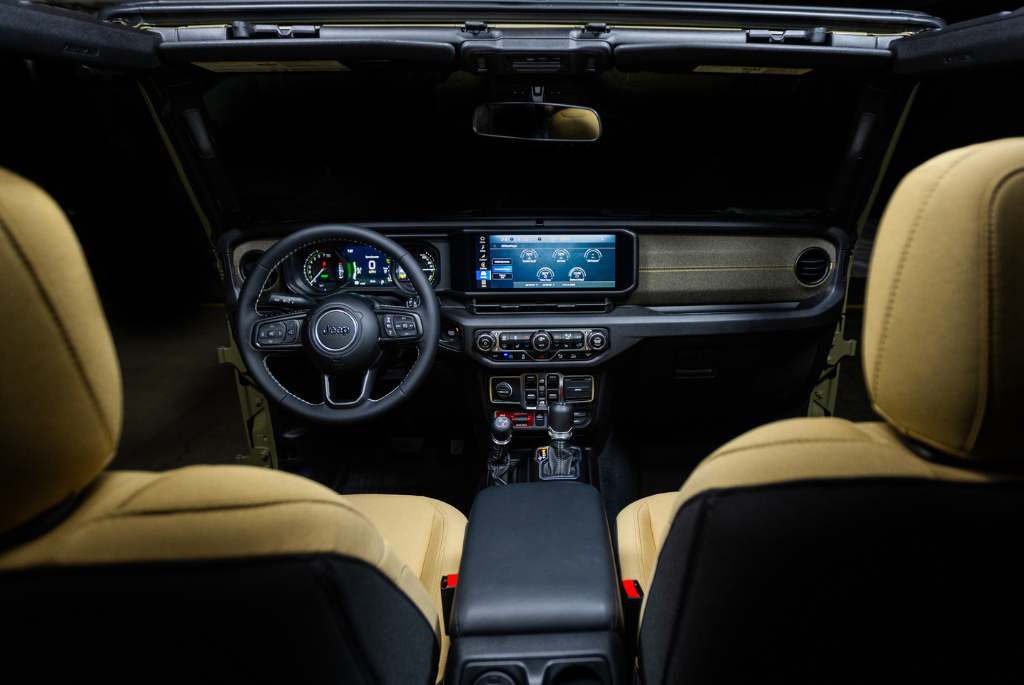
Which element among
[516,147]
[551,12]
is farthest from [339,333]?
[516,147]

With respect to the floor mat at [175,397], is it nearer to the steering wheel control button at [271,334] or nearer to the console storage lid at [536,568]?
the steering wheel control button at [271,334]

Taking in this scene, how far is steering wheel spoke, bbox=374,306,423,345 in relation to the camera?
1.75m

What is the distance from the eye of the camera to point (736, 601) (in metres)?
0.68

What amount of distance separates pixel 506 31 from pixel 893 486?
1533 mm

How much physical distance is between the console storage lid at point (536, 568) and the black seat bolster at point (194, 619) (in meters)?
0.38

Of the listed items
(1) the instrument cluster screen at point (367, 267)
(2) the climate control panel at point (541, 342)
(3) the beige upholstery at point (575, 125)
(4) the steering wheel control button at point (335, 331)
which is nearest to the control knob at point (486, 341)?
(2) the climate control panel at point (541, 342)

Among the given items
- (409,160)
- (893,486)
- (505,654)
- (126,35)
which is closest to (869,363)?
(893,486)

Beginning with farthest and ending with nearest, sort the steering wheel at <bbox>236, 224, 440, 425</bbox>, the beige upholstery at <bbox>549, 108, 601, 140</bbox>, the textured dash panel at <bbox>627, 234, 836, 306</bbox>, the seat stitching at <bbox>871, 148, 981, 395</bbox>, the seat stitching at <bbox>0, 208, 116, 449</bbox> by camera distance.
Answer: the textured dash panel at <bbox>627, 234, 836, 306</bbox> → the beige upholstery at <bbox>549, 108, 601, 140</bbox> → the steering wheel at <bbox>236, 224, 440, 425</bbox> → the seat stitching at <bbox>871, 148, 981, 395</bbox> → the seat stitching at <bbox>0, 208, 116, 449</bbox>

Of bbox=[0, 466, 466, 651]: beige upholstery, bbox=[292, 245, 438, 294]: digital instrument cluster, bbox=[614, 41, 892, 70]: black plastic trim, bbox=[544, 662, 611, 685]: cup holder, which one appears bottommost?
bbox=[544, 662, 611, 685]: cup holder

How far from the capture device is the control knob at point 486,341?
203 cm

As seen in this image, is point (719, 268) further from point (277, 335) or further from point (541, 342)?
point (277, 335)

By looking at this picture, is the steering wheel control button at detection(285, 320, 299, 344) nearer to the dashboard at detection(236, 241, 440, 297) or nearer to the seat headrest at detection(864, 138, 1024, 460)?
the dashboard at detection(236, 241, 440, 297)

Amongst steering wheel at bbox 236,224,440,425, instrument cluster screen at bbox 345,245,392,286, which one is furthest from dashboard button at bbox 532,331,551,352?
instrument cluster screen at bbox 345,245,392,286

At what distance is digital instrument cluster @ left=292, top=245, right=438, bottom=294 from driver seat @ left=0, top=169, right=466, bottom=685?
1.43m
